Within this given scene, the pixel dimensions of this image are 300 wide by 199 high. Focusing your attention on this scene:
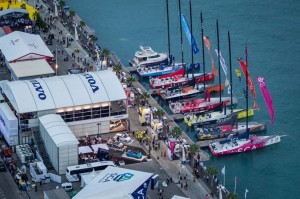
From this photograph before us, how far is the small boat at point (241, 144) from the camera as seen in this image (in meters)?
195

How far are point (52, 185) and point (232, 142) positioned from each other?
109 feet

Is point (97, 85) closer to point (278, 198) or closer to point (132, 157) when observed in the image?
point (132, 157)

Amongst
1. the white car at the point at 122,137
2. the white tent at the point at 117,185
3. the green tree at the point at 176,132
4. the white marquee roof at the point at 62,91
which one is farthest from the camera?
the white car at the point at 122,137

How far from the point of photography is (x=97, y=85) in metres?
197

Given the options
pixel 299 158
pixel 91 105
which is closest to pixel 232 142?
pixel 299 158

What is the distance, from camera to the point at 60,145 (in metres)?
182

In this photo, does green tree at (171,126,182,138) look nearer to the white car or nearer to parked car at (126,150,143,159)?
the white car

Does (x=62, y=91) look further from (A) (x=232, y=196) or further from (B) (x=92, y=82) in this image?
(A) (x=232, y=196)

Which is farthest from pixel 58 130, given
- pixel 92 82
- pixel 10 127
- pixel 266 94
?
pixel 266 94

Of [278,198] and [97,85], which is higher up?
[97,85]

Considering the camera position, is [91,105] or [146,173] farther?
[91,105]

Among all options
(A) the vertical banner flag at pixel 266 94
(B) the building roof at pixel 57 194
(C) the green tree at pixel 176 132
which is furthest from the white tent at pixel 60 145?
(A) the vertical banner flag at pixel 266 94

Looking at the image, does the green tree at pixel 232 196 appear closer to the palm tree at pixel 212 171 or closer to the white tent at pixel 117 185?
the palm tree at pixel 212 171

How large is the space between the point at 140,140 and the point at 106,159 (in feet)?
32.4
